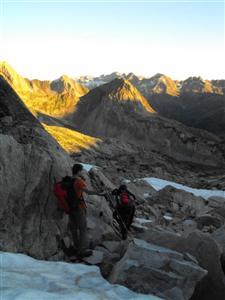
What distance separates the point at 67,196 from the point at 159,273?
3.14 m

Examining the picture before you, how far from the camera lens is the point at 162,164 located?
76.6m

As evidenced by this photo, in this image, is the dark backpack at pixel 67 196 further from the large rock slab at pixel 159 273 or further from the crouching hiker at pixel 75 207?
the large rock slab at pixel 159 273

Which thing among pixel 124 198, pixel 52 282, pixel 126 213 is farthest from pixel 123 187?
pixel 52 282

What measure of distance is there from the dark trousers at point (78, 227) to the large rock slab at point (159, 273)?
1.90 m

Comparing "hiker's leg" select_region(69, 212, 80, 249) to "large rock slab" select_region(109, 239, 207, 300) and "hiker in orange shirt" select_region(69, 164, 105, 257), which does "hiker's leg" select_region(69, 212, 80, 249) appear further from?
"large rock slab" select_region(109, 239, 207, 300)

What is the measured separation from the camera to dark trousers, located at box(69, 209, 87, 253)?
428 inches

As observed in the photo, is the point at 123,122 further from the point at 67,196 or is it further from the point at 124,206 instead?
the point at 67,196

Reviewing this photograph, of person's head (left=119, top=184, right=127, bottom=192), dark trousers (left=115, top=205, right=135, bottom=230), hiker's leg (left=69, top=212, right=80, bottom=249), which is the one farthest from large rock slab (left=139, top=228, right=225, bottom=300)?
person's head (left=119, top=184, right=127, bottom=192)

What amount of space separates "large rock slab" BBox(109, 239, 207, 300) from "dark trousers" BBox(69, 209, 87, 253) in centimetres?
190

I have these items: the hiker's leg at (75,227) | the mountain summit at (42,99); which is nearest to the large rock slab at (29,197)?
the hiker's leg at (75,227)

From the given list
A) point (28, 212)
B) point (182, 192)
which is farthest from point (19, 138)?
point (182, 192)

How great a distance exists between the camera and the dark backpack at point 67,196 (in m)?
10.8

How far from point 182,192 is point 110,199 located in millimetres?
20654

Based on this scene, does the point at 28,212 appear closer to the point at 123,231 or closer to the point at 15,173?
the point at 15,173
